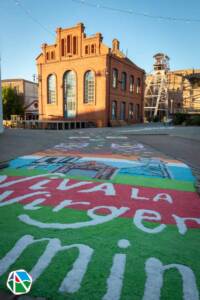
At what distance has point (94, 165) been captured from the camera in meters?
5.47

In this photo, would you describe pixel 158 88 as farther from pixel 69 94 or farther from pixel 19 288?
pixel 19 288

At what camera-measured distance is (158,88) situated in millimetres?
44750

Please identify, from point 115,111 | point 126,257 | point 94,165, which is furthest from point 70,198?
point 115,111

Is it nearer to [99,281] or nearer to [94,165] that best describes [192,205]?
[99,281]

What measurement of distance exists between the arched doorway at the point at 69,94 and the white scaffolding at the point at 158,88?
1902 centimetres

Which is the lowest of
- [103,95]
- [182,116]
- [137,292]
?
[137,292]

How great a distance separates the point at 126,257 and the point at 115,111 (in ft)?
90.8

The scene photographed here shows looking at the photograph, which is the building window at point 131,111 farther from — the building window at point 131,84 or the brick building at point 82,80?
the building window at point 131,84

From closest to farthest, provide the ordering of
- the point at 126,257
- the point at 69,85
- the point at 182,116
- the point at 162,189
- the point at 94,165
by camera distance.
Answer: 1. the point at 126,257
2. the point at 162,189
3. the point at 94,165
4. the point at 69,85
5. the point at 182,116

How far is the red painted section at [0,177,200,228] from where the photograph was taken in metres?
2.87

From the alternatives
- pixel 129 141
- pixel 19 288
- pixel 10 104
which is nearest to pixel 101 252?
pixel 19 288

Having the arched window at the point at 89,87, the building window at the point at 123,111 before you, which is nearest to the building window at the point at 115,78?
the arched window at the point at 89,87

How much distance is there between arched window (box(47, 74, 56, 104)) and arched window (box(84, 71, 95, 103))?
15.0 ft

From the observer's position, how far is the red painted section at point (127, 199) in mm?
2869
